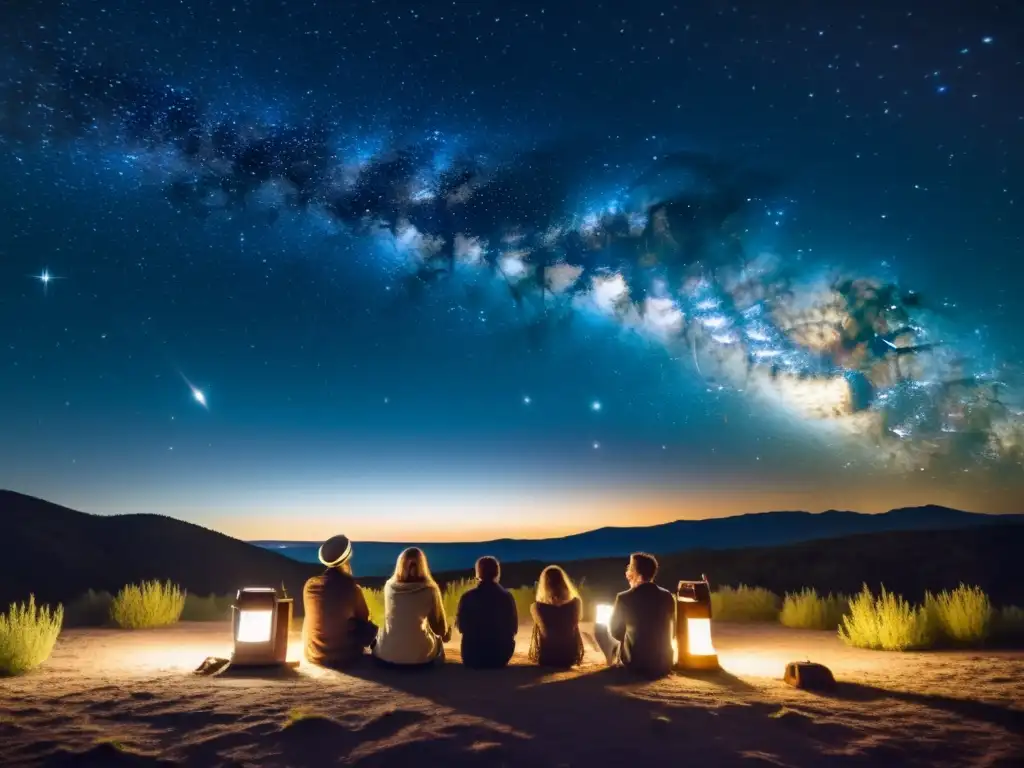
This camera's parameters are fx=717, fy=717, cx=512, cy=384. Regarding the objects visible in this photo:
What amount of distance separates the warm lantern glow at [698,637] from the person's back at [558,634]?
1333 millimetres

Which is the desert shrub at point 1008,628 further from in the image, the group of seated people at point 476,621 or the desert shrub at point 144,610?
the desert shrub at point 144,610

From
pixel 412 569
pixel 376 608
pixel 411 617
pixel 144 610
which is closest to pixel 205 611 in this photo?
pixel 144 610

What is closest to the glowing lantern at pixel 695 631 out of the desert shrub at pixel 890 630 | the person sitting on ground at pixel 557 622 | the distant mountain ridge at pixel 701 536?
the person sitting on ground at pixel 557 622

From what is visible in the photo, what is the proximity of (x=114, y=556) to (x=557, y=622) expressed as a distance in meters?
33.6

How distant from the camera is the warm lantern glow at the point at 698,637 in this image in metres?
8.60

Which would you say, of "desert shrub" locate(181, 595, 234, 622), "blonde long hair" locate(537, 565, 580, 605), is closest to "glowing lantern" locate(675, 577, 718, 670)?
"blonde long hair" locate(537, 565, 580, 605)

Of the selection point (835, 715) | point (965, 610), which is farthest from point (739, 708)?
point (965, 610)

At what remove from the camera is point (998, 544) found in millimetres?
30484

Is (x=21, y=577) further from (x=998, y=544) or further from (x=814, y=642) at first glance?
(x=998, y=544)

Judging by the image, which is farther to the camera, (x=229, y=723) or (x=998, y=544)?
(x=998, y=544)

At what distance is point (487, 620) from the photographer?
8578mm

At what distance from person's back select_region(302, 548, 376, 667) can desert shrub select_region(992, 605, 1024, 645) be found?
998 cm

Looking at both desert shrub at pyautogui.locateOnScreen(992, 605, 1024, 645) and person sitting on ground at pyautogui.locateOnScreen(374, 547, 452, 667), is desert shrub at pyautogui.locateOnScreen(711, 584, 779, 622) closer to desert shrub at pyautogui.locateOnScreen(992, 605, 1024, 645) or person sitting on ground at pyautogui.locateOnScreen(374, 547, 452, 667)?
desert shrub at pyautogui.locateOnScreen(992, 605, 1024, 645)

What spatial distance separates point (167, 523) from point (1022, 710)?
147 feet
